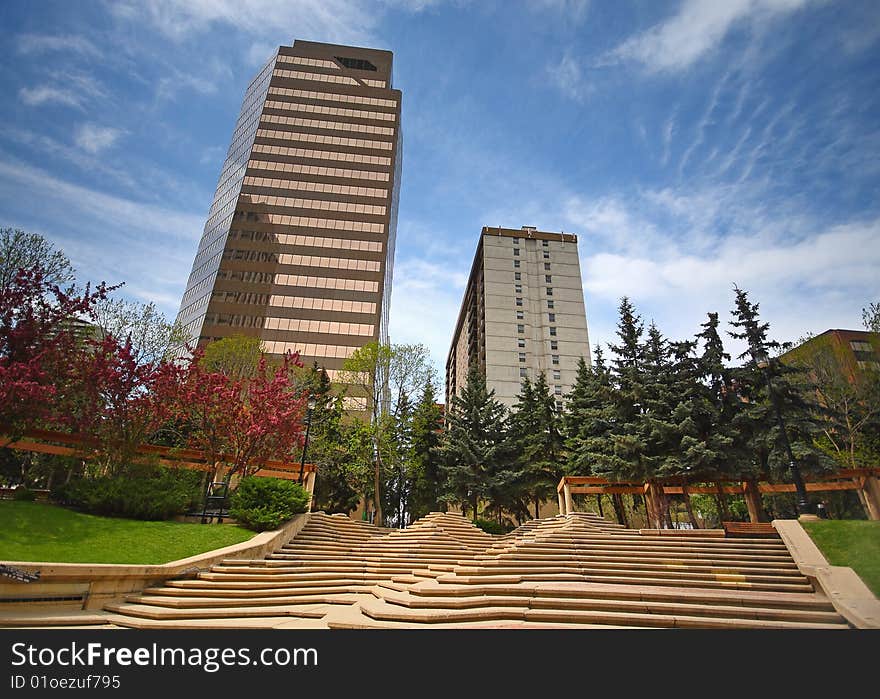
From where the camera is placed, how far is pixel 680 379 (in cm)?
2158

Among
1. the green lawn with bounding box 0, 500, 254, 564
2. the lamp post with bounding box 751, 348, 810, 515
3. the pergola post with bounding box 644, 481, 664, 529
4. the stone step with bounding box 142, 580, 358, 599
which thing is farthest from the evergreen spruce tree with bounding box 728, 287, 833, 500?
the green lawn with bounding box 0, 500, 254, 564

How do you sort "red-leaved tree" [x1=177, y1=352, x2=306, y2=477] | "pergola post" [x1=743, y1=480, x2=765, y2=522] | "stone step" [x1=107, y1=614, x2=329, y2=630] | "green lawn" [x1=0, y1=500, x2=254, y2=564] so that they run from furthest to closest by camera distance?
1. "pergola post" [x1=743, y1=480, x2=765, y2=522]
2. "red-leaved tree" [x1=177, y1=352, x2=306, y2=477]
3. "green lawn" [x1=0, y1=500, x2=254, y2=564]
4. "stone step" [x1=107, y1=614, x2=329, y2=630]

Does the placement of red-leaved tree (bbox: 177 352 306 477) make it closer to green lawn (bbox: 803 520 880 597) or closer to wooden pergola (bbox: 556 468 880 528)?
wooden pergola (bbox: 556 468 880 528)

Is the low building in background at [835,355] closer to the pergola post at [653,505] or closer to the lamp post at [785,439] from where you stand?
the lamp post at [785,439]

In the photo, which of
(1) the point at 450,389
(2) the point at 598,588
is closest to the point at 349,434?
(2) the point at 598,588

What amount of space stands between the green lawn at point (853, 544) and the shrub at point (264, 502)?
14.8 metres

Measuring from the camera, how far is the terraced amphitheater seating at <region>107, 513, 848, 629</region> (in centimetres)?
680

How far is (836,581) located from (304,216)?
61762 millimetres

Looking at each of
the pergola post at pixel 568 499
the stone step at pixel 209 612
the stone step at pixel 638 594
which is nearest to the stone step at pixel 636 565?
the stone step at pixel 638 594

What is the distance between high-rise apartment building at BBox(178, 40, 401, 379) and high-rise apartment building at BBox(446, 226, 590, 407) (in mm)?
15357

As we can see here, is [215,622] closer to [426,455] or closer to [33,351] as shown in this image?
[33,351]
